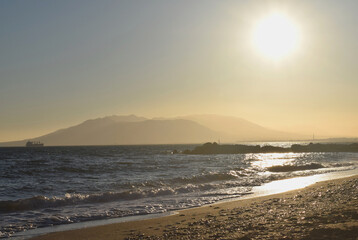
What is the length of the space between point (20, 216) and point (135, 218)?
4.97 metres

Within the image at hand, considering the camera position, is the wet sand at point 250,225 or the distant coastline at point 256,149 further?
the distant coastline at point 256,149

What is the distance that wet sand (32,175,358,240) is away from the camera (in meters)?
8.25

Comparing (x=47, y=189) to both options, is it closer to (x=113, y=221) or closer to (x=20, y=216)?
(x=20, y=216)

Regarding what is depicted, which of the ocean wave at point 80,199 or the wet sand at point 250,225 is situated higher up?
the wet sand at point 250,225

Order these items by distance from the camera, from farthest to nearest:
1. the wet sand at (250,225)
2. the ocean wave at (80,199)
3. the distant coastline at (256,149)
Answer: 1. the distant coastline at (256,149)
2. the ocean wave at (80,199)
3. the wet sand at (250,225)

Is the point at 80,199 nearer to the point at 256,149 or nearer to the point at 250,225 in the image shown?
the point at 250,225

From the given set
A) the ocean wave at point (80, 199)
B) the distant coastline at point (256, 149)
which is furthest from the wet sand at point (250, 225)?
the distant coastline at point (256, 149)

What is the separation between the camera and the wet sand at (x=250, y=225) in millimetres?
8250

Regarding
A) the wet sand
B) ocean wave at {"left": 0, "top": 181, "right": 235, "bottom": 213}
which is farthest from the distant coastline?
the wet sand

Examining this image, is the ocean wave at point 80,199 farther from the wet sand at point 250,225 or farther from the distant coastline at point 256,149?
the distant coastline at point 256,149

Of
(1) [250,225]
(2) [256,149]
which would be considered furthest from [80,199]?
(2) [256,149]

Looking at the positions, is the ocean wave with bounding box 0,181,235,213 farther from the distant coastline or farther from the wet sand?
the distant coastline

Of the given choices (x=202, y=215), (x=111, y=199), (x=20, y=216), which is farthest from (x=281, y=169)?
(x=20, y=216)

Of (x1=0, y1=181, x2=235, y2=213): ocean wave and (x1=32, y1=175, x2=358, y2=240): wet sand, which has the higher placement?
(x1=32, y1=175, x2=358, y2=240): wet sand
